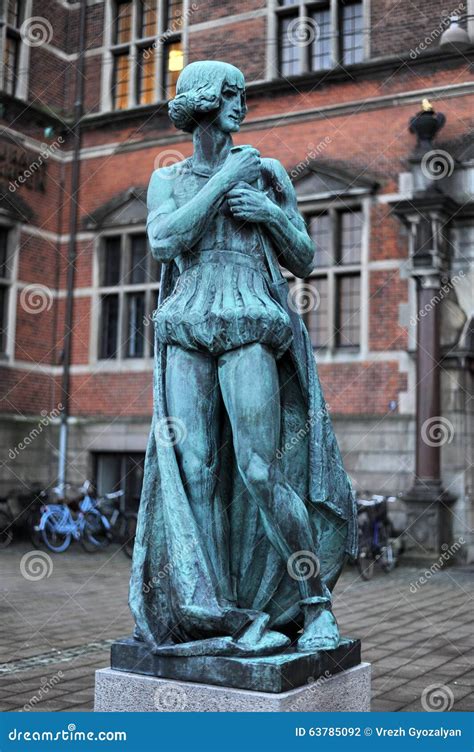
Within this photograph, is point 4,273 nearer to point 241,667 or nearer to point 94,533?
point 94,533

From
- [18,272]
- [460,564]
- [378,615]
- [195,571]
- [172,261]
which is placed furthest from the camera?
[18,272]

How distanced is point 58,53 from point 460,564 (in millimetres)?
12653

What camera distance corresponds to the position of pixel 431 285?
13.5 metres

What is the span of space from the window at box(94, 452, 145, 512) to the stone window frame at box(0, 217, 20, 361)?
8.67 feet

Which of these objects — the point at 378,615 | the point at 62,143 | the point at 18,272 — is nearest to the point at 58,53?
the point at 62,143

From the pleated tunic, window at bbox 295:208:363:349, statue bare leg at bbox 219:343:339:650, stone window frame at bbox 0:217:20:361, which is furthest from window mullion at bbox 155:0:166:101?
statue bare leg at bbox 219:343:339:650

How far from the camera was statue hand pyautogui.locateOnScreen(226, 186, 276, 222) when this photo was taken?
11.7 feet

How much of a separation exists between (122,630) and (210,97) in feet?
15.9

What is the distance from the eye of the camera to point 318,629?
3.48 metres

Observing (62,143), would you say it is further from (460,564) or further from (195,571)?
(195,571)

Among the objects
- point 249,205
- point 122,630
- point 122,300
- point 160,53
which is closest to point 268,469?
point 249,205

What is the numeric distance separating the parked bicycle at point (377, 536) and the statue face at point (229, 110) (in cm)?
900

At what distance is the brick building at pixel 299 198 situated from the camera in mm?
13852

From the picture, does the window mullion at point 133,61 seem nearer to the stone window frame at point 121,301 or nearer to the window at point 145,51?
the window at point 145,51
